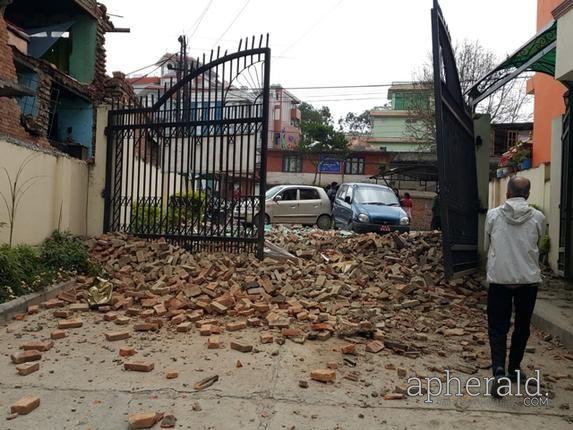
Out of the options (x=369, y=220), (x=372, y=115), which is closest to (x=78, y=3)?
(x=369, y=220)

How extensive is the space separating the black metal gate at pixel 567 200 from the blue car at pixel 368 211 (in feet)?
18.0

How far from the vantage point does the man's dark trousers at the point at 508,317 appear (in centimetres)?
369

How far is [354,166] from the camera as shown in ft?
121

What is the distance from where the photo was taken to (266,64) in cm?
716

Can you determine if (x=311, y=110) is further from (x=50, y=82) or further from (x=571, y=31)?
→ (x=571, y=31)

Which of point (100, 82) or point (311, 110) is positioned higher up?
point (311, 110)

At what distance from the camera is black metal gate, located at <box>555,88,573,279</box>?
716 centimetres

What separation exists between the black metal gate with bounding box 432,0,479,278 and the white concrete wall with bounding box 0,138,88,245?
5.60m

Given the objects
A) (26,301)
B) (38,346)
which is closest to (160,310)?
(38,346)

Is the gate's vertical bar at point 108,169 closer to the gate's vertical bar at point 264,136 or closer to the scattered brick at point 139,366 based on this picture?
the gate's vertical bar at point 264,136

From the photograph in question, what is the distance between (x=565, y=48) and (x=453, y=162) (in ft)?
5.96

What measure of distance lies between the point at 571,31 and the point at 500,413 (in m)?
4.59

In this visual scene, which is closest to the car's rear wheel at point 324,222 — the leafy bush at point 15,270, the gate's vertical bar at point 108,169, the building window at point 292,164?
the gate's vertical bar at point 108,169

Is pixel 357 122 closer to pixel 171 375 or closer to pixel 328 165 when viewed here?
pixel 328 165
